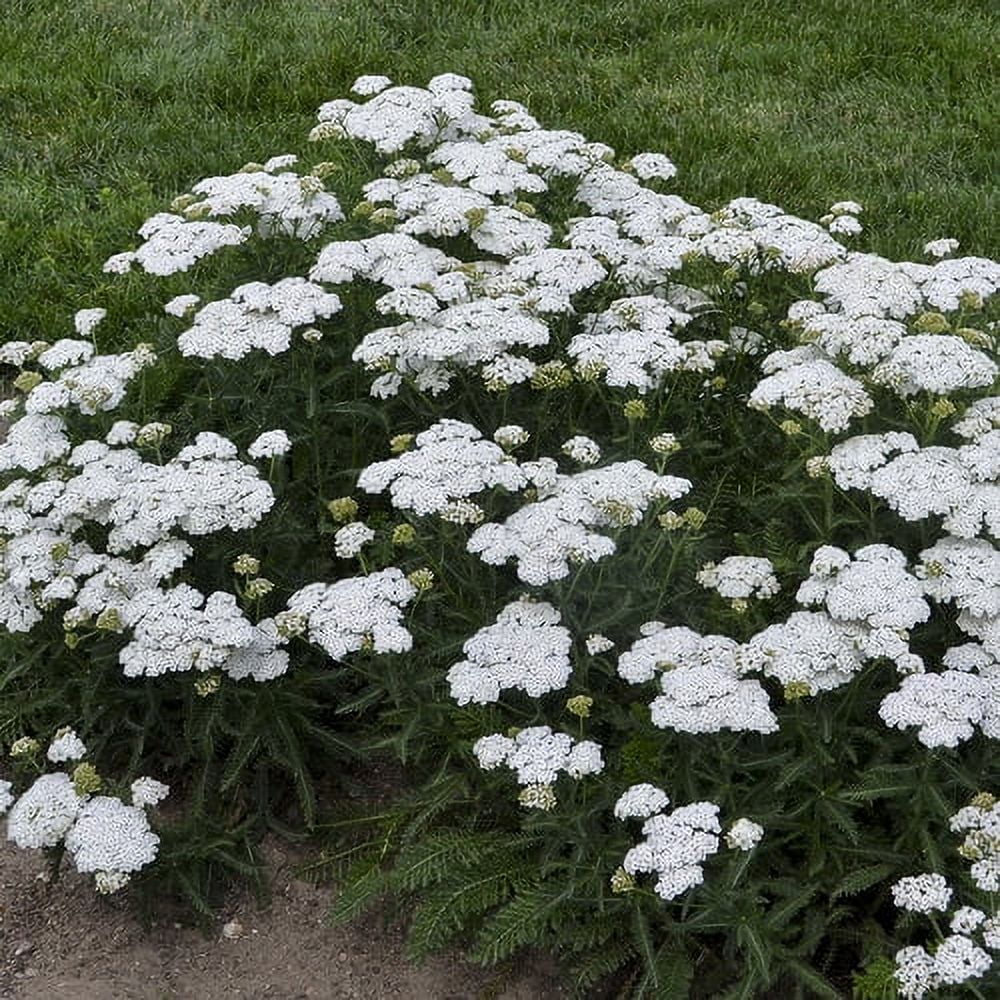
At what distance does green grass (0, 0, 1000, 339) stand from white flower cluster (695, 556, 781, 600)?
8.87ft

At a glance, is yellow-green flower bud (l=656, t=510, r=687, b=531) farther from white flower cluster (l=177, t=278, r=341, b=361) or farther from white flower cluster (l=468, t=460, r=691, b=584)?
white flower cluster (l=177, t=278, r=341, b=361)

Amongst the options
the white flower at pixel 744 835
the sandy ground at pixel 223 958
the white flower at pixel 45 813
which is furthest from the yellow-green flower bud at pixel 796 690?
the white flower at pixel 45 813

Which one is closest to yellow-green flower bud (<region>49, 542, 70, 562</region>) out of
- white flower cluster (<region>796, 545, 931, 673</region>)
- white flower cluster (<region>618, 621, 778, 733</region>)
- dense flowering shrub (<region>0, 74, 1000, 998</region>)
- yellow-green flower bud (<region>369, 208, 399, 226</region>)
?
dense flowering shrub (<region>0, 74, 1000, 998</region>)

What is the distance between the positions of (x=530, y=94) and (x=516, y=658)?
4494mm

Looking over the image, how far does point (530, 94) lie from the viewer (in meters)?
7.05

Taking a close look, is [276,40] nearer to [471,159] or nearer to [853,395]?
[471,159]

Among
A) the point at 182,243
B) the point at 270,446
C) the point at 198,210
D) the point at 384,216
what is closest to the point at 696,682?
the point at 270,446

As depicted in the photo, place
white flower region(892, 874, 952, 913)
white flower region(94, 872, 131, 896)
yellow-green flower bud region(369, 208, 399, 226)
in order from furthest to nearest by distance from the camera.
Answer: yellow-green flower bud region(369, 208, 399, 226), white flower region(94, 872, 131, 896), white flower region(892, 874, 952, 913)

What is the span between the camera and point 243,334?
3840 mm

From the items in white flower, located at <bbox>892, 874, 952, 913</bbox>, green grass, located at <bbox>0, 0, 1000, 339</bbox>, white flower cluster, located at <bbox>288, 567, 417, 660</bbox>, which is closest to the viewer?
white flower, located at <bbox>892, 874, 952, 913</bbox>

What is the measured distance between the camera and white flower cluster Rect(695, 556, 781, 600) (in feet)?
11.0

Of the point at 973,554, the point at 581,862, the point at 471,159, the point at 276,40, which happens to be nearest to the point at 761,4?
the point at 276,40

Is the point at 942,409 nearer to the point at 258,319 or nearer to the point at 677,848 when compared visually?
the point at 677,848

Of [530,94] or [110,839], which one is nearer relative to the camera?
[110,839]
